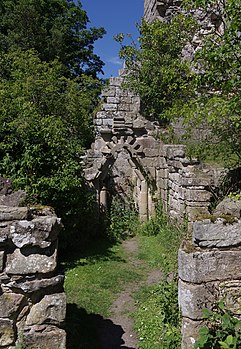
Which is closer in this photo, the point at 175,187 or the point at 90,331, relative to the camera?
the point at 90,331

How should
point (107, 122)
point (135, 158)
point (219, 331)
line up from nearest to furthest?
point (219, 331) → point (135, 158) → point (107, 122)

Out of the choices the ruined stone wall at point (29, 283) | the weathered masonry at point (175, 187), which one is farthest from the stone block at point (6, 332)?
the weathered masonry at point (175, 187)

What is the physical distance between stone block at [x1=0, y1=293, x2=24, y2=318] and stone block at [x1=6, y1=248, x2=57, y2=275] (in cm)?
21

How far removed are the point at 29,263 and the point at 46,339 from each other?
2.21 ft

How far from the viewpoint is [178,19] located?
1111cm

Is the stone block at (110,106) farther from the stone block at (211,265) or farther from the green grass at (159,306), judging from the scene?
the stone block at (211,265)

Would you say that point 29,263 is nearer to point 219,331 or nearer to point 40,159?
point 219,331

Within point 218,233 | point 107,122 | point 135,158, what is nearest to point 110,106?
point 107,122

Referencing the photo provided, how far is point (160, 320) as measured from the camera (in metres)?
4.92

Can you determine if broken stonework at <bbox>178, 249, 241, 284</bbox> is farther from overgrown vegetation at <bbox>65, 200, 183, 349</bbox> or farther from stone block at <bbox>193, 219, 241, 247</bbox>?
overgrown vegetation at <bbox>65, 200, 183, 349</bbox>

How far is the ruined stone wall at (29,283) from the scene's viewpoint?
2.71m

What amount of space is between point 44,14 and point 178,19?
39.6ft

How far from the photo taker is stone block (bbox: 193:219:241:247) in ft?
10.5

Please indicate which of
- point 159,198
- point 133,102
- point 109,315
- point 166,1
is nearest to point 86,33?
point 166,1
